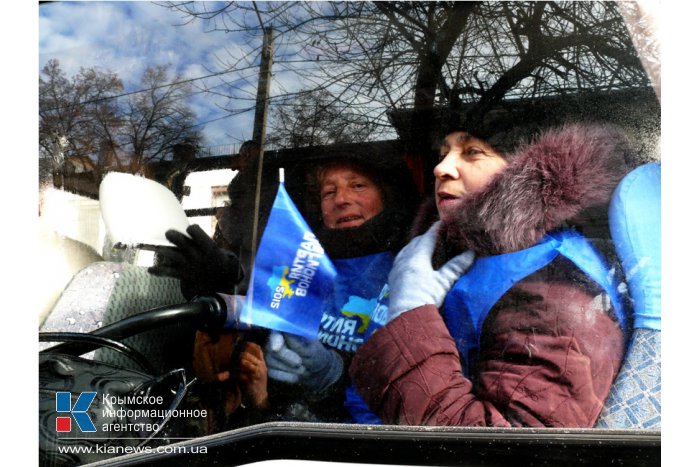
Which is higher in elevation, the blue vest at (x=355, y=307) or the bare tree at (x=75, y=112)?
the bare tree at (x=75, y=112)

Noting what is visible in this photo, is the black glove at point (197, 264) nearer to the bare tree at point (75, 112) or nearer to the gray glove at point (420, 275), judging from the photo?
the bare tree at point (75, 112)

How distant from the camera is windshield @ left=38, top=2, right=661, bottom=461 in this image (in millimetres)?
2494

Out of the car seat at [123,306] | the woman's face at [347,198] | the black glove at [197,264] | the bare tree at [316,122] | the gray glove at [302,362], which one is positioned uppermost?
the bare tree at [316,122]

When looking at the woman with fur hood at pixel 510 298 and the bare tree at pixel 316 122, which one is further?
the bare tree at pixel 316 122

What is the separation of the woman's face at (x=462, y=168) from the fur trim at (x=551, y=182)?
0.16 ft

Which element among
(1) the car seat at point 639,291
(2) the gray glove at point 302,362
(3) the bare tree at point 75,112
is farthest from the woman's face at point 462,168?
(3) the bare tree at point 75,112

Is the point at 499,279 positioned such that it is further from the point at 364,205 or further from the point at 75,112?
the point at 75,112

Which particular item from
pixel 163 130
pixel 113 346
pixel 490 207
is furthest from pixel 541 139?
pixel 113 346

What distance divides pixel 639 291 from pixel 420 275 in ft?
2.54

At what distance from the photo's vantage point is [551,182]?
99.0 inches

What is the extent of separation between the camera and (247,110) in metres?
2.70

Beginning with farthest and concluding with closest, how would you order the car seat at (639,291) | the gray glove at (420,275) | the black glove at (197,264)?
the black glove at (197,264) → the gray glove at (420,275) → the car seat at (639,291)

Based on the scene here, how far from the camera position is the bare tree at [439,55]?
251 centimetres

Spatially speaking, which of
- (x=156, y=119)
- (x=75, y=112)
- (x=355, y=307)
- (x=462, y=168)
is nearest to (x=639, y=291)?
(x=462, y=168)
